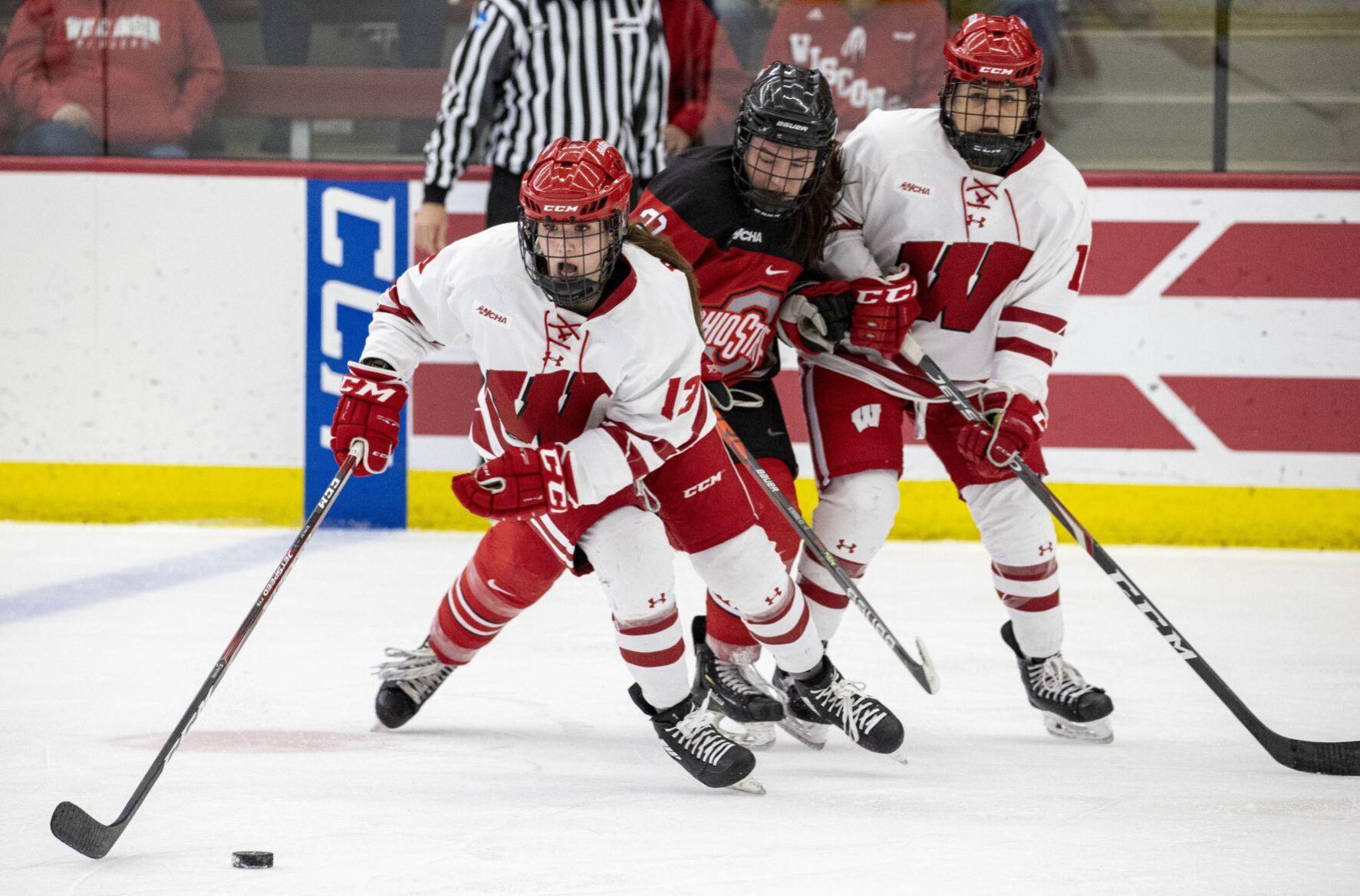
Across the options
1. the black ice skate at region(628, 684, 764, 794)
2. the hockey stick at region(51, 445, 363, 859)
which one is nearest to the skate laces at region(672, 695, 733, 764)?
the black ice skate at region(628, 684, 764, 794)

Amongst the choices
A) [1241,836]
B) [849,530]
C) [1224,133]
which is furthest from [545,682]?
[1224,133]

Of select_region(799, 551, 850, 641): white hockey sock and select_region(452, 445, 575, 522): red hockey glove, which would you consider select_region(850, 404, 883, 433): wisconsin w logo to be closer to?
select_region(799, 551, 850, 641): white hockey sock

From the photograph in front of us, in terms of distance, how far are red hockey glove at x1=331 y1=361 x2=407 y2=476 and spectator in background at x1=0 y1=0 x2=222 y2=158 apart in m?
2.47

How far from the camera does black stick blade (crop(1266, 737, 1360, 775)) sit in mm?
2338

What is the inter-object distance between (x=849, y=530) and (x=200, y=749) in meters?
1.03

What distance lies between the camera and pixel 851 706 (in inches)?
92.6

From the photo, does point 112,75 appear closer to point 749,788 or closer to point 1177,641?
point 749,788

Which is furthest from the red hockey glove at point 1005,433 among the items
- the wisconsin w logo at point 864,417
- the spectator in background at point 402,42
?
the spectator in background at point 402,42

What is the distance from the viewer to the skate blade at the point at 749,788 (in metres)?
2.23

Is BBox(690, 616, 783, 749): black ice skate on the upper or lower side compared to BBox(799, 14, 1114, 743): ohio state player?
lower

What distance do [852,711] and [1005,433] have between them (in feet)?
1.59

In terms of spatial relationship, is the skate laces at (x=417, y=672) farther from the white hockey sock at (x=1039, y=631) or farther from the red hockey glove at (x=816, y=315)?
the white hockey sock at (x=1039, y=631)

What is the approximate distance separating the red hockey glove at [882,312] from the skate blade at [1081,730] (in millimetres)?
647

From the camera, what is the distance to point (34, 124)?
14.6ft
